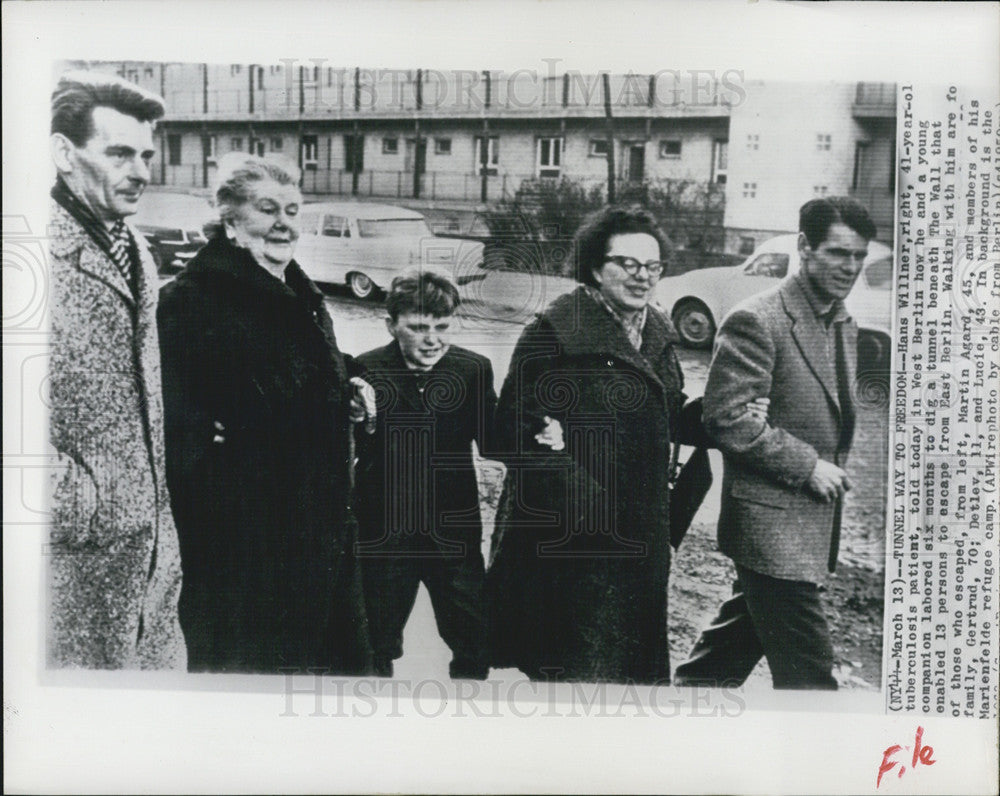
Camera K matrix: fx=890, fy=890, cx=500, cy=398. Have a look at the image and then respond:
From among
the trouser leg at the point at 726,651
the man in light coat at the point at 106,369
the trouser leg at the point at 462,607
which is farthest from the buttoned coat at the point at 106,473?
the trouser leg at the point at 726,651

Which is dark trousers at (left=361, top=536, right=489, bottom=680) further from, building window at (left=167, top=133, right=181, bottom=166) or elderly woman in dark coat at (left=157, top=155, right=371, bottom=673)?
building window at (left=167, top=133, right=181, bottom=166)

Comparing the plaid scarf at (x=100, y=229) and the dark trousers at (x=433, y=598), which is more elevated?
the plaid scarf at (x=100, y=229)

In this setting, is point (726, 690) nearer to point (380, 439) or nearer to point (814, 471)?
point (814, 471)

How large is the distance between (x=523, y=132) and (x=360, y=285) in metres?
0.67

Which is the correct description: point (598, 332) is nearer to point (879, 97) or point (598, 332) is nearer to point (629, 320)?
point (629, 320)

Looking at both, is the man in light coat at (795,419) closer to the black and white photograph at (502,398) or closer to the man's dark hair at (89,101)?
the black and white photograph at (502,398)

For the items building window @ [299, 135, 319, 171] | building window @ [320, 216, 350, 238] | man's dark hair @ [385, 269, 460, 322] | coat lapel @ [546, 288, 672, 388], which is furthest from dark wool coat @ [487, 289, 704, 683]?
building window @ [299, 135, 319, 171]

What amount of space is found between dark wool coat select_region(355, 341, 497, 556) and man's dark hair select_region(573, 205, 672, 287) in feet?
1.41

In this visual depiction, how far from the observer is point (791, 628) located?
2.66 meters

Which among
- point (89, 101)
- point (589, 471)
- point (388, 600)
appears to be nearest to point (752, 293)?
point (589, 471)

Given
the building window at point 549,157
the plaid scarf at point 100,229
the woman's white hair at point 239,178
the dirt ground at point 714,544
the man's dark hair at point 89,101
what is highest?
the man's dark hair at point 89,101

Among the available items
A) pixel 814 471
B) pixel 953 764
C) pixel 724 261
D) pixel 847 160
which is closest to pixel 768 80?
pixel 847 160

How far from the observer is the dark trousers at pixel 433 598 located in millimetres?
2666

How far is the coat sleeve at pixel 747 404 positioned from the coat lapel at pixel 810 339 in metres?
0.09
